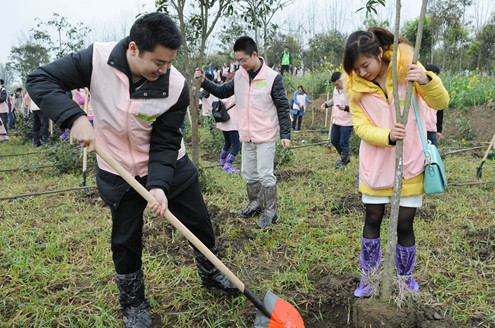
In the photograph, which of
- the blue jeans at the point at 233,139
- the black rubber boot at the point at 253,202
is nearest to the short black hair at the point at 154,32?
the black rubber boot at the point at 253,202

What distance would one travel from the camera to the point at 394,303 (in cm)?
213

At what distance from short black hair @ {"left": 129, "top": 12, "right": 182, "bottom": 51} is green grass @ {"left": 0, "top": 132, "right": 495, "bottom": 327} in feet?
5.16

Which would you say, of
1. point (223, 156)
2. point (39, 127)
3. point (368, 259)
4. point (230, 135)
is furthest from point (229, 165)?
point (39, 127)

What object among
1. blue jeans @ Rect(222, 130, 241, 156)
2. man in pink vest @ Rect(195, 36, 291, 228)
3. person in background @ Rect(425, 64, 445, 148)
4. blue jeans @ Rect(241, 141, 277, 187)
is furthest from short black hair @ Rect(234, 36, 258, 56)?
blue jeans @ Rect(222, 130, 241, 156)

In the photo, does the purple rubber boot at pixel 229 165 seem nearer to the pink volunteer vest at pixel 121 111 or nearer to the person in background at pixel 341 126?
the person in background at pixel 341 126

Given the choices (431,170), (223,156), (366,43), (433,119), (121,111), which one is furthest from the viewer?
(223,156)

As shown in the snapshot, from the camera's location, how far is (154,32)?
1797mm

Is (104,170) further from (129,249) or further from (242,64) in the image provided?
(242,64)

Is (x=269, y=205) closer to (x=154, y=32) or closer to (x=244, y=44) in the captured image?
(x=244, y=44)

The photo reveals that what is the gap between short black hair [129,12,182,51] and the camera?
1.80 meters

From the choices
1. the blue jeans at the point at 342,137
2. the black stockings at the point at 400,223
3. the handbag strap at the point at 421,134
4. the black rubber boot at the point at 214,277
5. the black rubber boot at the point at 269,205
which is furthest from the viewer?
the blue jeans at the point at 342,137

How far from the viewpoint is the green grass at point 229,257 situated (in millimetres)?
2504

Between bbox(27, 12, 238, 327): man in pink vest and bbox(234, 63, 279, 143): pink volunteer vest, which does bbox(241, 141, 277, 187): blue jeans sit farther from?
bbox(27, 12, 238, 327): man in pink vest

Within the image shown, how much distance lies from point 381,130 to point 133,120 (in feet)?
4.23
